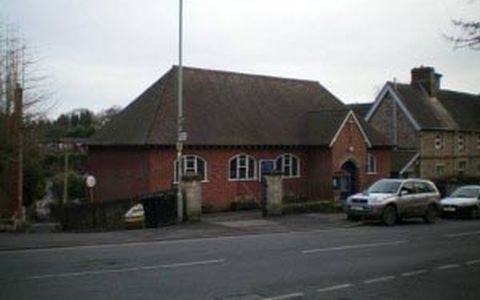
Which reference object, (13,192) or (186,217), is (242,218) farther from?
(13,192)

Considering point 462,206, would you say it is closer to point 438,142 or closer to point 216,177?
point 216,177

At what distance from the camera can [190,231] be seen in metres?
24.8

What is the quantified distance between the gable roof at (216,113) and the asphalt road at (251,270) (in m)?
17.2

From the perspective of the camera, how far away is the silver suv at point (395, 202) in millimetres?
28969

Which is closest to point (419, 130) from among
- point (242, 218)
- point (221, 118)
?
point (221, 118)

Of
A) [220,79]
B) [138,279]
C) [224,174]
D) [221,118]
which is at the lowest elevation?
A: [138,279]

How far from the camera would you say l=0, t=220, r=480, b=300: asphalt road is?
470 inches

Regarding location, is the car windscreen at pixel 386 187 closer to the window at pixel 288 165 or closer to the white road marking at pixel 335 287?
the window at pixel 288 165

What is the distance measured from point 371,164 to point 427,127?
10691 millimetres

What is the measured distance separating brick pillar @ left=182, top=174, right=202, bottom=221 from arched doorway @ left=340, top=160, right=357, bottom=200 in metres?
17.1

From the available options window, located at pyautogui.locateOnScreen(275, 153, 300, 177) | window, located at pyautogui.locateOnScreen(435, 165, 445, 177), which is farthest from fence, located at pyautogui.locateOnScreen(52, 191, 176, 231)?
window, located at pyautogui.locateOnScreen(435, 165, 445, 177)

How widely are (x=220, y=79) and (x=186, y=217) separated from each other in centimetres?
1774

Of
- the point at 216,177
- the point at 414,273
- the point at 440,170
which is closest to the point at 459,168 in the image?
the point at 440,170

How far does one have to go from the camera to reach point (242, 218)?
3095 cm
